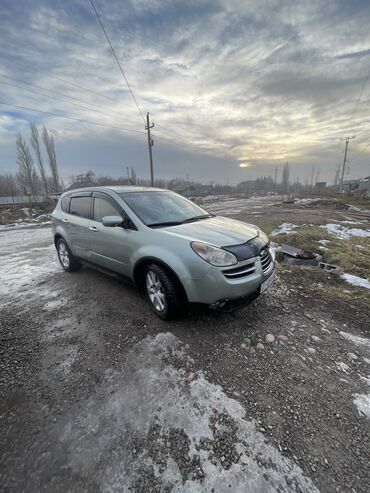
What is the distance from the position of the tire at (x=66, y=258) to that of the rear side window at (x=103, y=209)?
1390mm

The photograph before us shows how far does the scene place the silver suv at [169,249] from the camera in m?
2.49

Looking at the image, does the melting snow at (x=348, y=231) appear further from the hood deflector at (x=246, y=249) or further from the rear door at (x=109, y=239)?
the rear door at (x=109, y=239)

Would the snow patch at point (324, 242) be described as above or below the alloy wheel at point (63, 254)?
below

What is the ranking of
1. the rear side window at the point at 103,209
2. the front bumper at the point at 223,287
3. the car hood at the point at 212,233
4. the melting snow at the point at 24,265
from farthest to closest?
1. the melting snow at the point at 24,265
2. the rear side window at the point at 103,209
3. the car hood at the point at 212,233
4. the front bumper at the point at 223,287

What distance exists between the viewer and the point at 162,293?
112 inches

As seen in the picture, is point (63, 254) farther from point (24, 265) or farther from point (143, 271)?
point (143, 271)

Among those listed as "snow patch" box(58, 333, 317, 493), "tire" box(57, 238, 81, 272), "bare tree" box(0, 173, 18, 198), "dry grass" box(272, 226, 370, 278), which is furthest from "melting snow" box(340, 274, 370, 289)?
"bare tree" box(0, 173, 18, 198)

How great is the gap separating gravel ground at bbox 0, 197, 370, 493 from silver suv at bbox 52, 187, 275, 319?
1.71 feet

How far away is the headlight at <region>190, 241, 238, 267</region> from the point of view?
2.47 meters

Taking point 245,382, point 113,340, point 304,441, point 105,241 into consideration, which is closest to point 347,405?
point 304,441

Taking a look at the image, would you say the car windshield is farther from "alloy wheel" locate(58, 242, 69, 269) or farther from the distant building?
the distant building

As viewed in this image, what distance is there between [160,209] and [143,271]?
105cm

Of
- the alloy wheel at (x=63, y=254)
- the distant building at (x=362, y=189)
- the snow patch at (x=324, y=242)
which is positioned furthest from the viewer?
the distant building at (x=362, y=189)

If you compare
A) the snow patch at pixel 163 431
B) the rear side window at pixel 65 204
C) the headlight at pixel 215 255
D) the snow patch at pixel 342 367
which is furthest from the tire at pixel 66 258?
the snow patch at pixel 342 367
